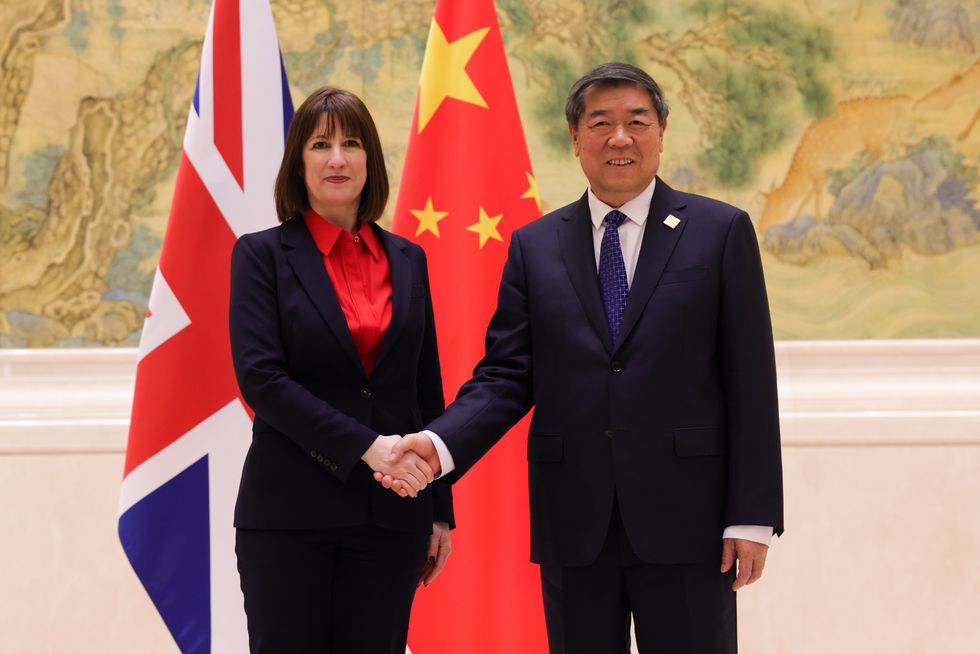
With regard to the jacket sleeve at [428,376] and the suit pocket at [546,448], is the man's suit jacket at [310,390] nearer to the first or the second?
the jacket sleeve at [428,376]

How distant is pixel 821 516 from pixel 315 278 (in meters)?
2.22

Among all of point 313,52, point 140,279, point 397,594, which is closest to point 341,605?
point 397,594

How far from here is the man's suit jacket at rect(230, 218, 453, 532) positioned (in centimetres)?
203

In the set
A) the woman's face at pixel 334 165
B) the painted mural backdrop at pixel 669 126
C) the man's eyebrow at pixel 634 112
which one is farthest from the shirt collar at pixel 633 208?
the painted mural backdrop at pixel 669 126

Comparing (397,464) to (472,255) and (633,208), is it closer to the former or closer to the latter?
(633,208)

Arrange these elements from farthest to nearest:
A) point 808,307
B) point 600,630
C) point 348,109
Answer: point 808,307 < point 348,109 < point 600,630

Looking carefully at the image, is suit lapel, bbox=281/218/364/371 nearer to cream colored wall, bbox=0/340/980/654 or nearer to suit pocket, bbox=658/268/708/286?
suit pocket, bbox=658/268/708/286

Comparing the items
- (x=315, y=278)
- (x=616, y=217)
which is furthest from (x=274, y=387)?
(x=616, y=217)

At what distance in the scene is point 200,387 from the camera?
2912 millimetres

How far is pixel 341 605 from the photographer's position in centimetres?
207

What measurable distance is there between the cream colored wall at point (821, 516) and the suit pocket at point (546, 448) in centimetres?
170

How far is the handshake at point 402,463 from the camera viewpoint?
6.68 ft

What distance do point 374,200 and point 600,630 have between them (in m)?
1.06

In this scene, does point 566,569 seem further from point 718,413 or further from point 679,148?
point 679,148
